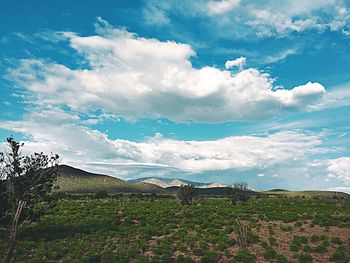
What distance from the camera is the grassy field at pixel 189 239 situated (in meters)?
27.9

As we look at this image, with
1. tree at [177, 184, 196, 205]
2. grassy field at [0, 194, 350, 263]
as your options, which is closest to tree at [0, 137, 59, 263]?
grassy field at [0, 194, 350, 263]

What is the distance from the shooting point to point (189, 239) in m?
32.3

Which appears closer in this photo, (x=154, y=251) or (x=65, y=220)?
(x=154, y=251)

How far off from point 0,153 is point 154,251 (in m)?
13.8

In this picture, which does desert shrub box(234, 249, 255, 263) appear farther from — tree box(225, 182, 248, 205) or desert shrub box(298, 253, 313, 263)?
tree box(225, 182, 248, 205)

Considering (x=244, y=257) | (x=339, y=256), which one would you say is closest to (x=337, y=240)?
(x=339, y=256)

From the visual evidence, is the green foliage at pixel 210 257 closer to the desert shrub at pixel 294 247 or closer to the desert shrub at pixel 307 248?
the desert shrub at pixel 294 247

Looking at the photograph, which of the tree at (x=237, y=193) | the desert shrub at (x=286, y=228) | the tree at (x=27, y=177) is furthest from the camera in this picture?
the tree at (x=237, y=193)

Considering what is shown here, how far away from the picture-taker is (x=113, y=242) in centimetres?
3250

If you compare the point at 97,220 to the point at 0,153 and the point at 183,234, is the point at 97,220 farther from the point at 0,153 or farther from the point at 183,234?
the point at 0,153

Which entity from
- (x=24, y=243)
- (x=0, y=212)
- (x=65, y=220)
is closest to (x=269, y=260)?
(x=24, y=243)

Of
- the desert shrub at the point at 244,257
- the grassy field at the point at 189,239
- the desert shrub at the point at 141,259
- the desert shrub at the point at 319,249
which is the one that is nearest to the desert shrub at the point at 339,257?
the grassy field at the point at 189,239

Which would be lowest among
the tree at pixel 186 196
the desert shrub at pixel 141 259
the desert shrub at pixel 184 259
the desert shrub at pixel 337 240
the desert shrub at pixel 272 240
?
the desert shrub at pixel 141 259

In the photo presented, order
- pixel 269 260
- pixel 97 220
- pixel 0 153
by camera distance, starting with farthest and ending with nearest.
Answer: pixel 97 220, pixel 269 260, pixel 0 153
